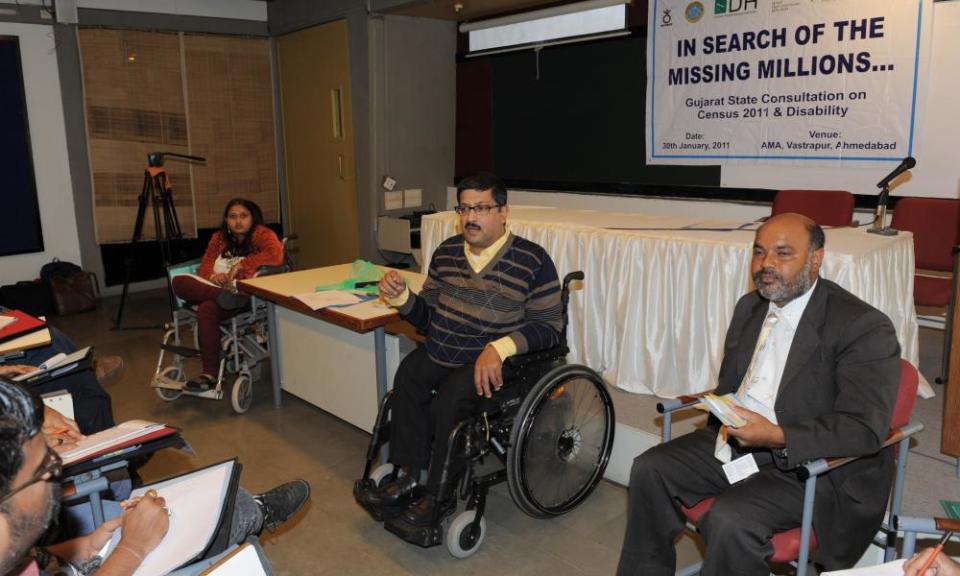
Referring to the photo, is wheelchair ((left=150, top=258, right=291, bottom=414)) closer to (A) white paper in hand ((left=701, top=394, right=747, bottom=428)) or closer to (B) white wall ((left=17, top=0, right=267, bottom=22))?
(A) white paper in hand ((left=701, top=394, right=747, bottom=428))

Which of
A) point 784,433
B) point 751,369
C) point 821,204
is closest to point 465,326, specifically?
point 751,369

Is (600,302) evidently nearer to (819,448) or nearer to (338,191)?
(819,448)

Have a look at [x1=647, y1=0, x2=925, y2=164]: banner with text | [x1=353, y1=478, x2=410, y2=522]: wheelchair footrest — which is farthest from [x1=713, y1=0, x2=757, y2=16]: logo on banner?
[x1=353, y1=478, x2=410, y2=522]: wheelchair footrest

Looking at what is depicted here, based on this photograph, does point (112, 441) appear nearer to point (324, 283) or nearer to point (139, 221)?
point (324, 283)

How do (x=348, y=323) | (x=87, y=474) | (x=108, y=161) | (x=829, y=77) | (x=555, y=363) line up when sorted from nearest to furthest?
(x=87, y=474), (x=555, y=363), (x=348, y=323), (x=829, y=77), (x=108, y=161)

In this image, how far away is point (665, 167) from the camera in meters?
5.07

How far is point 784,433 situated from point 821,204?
2.54m

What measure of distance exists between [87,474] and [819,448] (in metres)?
1.78

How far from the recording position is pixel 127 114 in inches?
246

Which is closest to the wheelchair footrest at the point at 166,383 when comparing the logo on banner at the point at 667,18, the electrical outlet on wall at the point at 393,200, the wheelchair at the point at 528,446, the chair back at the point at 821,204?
the wheelchair at the point at 528,446

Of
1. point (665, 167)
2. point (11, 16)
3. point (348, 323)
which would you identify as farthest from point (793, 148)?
point (11, 16)

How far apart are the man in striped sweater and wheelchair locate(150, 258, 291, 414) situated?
150 cm

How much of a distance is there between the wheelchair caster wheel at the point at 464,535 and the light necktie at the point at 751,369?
2.89ft

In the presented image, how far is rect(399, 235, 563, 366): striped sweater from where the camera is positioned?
102 inches
